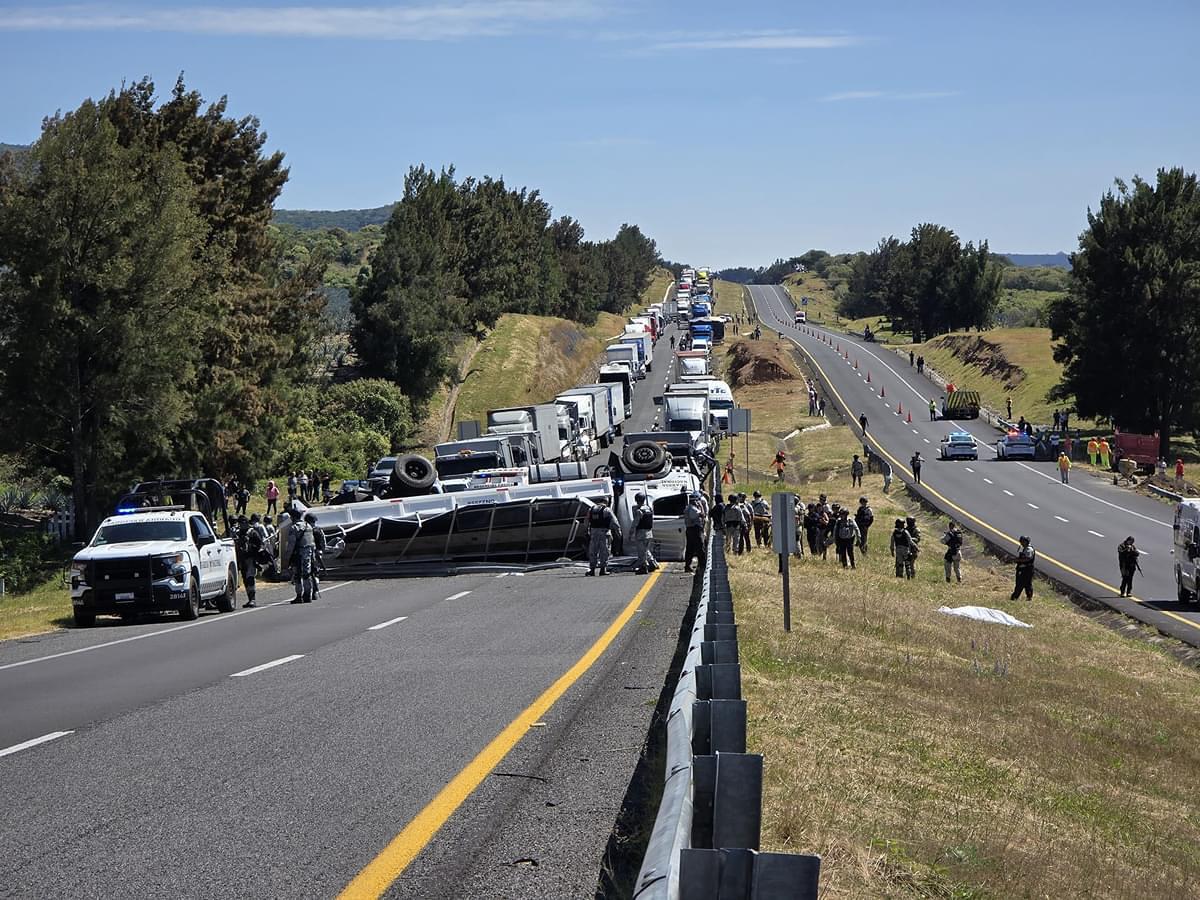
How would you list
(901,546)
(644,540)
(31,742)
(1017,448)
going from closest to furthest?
(31,742) → (644,540) → (901,546) → (1017,448)

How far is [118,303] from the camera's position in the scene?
39125 mm

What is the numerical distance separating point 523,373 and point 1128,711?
278ft

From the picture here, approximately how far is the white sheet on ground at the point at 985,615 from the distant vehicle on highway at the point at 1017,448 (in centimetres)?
4717

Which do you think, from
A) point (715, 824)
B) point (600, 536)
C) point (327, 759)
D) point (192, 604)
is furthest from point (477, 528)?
point (715, 824)

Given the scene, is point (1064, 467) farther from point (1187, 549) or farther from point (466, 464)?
point (466, 464)

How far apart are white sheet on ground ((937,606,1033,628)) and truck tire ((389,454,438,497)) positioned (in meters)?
14.8

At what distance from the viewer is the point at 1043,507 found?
57844mm

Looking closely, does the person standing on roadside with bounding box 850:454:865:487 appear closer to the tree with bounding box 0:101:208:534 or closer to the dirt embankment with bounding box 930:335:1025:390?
the tree with bounding box 0:101:208:534

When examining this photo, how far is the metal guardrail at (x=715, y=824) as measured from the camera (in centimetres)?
388

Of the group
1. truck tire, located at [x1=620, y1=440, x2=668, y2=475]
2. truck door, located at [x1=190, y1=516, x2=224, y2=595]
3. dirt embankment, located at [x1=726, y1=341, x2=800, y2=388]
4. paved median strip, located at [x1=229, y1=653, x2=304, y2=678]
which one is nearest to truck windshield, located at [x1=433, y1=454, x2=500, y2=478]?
truck tire, located at [x1=620, y1=440, x2=668, y2=475]

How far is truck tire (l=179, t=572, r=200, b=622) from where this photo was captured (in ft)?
76.4

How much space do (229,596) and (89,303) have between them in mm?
16682

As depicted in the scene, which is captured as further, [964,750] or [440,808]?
[964,750]

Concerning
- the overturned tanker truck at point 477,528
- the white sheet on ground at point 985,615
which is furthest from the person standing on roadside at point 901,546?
the overturned tanker truck at point 477,528
